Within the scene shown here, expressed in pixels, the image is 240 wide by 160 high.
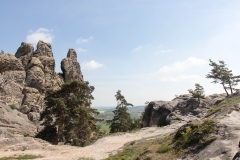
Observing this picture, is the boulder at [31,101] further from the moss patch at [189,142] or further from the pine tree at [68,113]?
the moss patch at [189,142]

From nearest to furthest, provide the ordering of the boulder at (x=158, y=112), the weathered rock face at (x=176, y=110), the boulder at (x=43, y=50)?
the weathered rock face at (x=176, y=110) → the boulder at (x=158, y=112) → the boulder at (x=43, y=50)

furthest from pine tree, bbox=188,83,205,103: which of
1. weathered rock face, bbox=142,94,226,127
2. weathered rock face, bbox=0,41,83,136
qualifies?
weathered rock face, bbox=0,41,83,136

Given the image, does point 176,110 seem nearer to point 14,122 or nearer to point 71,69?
point 14,122

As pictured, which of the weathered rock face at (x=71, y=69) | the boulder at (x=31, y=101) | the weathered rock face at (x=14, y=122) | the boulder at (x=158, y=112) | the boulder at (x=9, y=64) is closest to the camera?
the weathered rock face at (x=14, y=122)

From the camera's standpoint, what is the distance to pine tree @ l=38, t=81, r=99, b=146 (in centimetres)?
3647

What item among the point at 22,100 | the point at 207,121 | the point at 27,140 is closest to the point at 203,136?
the point at 207,121

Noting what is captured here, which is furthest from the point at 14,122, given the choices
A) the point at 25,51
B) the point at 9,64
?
the point at 25,51

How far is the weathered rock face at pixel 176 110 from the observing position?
155ft

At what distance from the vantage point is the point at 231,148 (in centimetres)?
1272

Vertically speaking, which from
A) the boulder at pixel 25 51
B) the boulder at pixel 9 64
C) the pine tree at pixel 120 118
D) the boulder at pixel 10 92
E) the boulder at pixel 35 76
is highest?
the boulder at pixel 25 51

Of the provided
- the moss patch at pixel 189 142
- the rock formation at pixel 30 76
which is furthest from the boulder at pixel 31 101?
the moss patch at pixel 189 142

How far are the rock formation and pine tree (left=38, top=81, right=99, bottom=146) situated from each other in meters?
14.6

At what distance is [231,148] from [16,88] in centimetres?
5606

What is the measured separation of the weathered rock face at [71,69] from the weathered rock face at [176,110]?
30444mm
